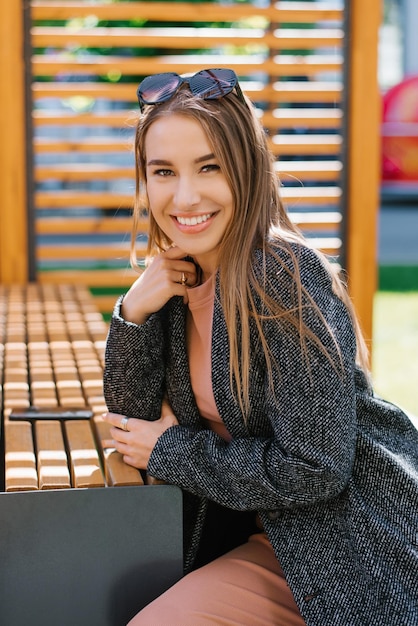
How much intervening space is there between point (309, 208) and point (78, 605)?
18251mm

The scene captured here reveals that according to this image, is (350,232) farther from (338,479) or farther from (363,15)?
(338,479)

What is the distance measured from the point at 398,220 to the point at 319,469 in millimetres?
13931

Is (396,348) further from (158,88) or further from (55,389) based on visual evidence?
(158,88)

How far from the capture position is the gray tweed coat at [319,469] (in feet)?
6.97

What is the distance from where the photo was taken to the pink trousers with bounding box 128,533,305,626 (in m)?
2.20

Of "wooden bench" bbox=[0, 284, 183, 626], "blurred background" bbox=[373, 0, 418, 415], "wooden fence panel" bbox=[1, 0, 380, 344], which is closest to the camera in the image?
"wooden bench" bbox=[0, 284, 183, 626]

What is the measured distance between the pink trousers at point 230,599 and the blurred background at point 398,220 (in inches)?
137

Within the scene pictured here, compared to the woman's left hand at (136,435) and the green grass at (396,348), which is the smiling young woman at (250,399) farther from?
the green grass at (396,348)

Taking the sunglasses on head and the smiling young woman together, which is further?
the sunglasses on head

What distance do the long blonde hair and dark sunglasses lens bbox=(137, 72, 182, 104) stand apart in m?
0.02

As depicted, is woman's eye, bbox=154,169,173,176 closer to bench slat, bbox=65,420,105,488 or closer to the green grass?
bench slat, bbox=65,420,105,488

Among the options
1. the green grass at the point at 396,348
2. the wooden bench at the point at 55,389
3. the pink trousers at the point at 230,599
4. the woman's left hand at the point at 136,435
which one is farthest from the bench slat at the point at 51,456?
the green grass at the point at 396,348

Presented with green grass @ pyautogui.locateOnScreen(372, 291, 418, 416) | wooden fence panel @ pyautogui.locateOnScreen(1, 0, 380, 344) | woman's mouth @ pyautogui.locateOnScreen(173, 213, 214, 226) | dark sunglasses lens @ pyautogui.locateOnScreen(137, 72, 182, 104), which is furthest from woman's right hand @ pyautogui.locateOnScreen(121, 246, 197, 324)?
green grass @ pyautogui.locateOnScreen(372, 291, 418, 416)

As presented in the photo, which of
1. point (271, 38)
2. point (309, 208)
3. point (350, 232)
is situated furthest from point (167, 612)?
point (309, 208)
